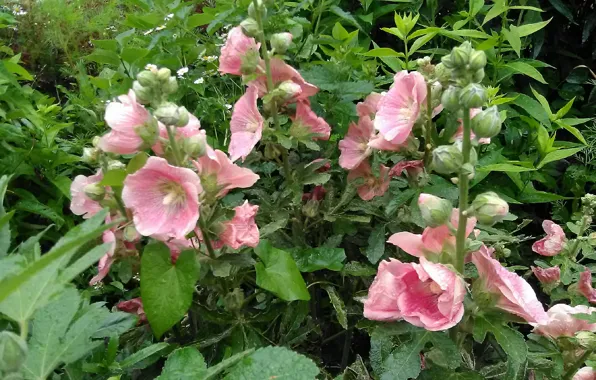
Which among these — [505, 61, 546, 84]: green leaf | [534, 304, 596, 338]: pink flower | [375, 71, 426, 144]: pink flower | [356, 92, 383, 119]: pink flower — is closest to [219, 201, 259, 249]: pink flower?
[375, 71, 426, 144]: pink flower

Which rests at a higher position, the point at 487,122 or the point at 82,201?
the point at 487,122

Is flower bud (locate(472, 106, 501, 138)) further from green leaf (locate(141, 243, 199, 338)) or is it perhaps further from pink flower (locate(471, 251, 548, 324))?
green leaf (locate(141, 243, 199, 338))

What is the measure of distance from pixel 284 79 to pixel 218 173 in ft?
0.96

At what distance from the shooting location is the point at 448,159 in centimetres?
68

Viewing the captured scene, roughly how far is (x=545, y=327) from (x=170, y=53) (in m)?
1.02

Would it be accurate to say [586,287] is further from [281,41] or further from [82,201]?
[82,201]

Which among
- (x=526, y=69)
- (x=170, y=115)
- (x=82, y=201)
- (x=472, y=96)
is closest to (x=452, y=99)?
(x=472, y=96)

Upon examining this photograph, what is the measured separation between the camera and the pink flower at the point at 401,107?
0.94 metres

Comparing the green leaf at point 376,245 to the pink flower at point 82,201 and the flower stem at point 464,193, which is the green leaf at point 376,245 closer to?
the flower stem at point 464,193

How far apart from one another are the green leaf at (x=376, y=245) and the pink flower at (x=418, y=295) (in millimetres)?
244

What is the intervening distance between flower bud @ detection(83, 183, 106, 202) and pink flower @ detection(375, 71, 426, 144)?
0.45m

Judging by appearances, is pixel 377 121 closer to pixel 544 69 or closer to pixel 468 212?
pixel 468 212

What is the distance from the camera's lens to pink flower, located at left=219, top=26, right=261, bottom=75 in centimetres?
103

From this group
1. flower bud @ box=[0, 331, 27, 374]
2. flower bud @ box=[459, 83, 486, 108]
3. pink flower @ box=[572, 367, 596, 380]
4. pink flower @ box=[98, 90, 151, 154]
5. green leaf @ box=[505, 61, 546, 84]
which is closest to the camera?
flower bud @ box=[0, 331, 27, 374]
